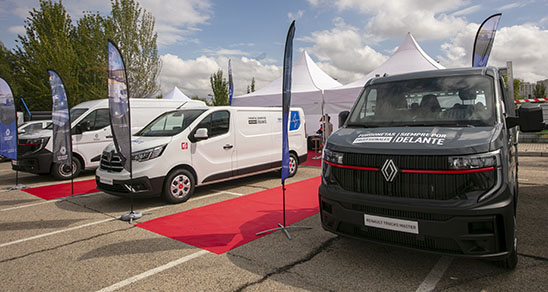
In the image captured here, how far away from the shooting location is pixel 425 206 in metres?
2.72

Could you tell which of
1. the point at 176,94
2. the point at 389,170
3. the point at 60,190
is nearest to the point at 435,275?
the point at 389,170

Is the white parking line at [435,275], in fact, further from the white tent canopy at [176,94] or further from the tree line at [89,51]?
the white tent canopy at [176,94]

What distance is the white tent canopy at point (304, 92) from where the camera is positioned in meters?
14.9

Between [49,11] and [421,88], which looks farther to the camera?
[49,11]

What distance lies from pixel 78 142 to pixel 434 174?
9.47m

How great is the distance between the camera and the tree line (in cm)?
1980

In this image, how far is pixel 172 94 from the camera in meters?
29.1

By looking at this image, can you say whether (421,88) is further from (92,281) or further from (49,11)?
(49,11)

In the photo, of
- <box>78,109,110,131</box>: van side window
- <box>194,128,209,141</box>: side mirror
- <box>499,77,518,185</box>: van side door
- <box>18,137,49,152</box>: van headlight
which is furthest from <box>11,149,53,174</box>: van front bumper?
<box>499,77,518,185</box>: van side door

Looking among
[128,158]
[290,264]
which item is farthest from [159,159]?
[290,264]

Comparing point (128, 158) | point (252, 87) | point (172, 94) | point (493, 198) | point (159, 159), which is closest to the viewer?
point (493, 198)

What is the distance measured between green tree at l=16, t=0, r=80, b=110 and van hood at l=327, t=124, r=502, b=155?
21.0 metres

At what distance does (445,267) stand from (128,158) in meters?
4.62

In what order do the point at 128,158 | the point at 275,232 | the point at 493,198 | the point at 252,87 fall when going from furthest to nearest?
1. the point at 252,87
2. the point at 128,158
3. the point at 275,232
4. the point at 493,198
